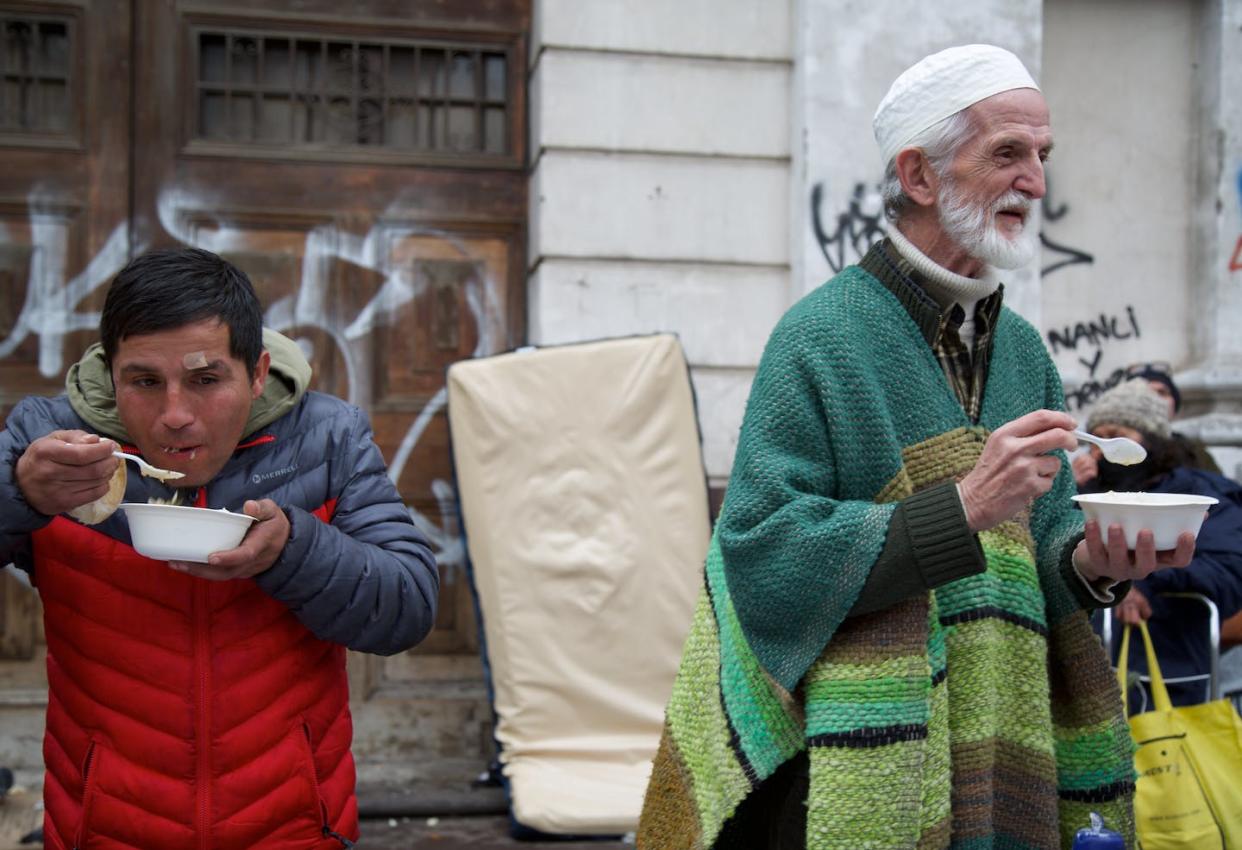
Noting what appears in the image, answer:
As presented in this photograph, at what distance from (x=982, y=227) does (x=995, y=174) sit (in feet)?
0.28

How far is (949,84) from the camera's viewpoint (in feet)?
→ 6.73

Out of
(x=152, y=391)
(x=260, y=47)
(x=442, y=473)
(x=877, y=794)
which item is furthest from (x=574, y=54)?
(x=877, y=794)

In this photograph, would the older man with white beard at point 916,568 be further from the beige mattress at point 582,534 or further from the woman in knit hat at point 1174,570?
the beige mattress at point 582,534

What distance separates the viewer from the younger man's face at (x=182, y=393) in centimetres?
193

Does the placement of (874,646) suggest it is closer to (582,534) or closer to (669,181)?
(582,534)

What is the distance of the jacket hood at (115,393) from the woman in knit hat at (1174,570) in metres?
2.75

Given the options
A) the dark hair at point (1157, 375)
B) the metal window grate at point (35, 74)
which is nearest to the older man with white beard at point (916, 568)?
the dark hair at point (1157, 375)

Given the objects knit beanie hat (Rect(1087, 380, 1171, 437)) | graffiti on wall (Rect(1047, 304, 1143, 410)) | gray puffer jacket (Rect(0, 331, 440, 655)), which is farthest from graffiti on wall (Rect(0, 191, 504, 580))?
gray puffer jacket (Rect(0, 331, 440, 655))

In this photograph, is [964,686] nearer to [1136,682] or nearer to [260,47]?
[1136,682]

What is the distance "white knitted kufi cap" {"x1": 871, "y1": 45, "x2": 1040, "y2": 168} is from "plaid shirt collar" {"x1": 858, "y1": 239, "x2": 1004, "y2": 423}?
189 mm

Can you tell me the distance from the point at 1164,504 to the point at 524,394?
126 inches

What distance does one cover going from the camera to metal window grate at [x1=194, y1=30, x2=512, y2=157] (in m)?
5.15

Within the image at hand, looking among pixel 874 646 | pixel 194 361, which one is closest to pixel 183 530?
pixel 194 361

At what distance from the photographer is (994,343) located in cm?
219
